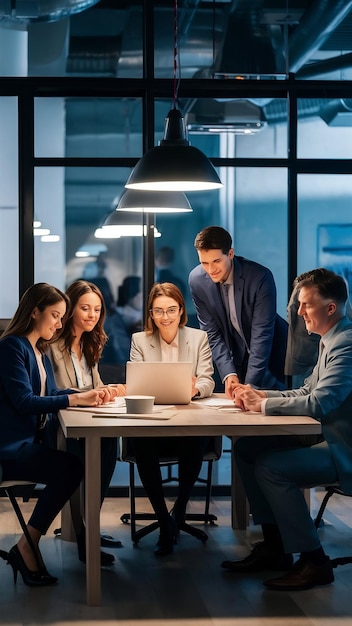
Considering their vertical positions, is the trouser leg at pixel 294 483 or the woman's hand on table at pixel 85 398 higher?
the woman's hand on table at pixel 85 398

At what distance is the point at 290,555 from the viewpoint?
5258 millimetres

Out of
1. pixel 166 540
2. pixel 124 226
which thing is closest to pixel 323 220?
pixel 124 226

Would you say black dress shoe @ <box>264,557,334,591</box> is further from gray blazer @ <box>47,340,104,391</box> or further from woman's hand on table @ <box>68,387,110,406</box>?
gray blazer @ <box>47,340,104,391</box>

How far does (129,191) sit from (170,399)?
5.10 feet

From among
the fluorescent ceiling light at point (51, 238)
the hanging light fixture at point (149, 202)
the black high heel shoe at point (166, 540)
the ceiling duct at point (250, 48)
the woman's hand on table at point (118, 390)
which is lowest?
the black high heel shoe at point (166, 540)

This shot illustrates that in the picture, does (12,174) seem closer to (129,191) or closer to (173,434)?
(129,191)

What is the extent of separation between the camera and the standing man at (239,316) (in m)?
6.16

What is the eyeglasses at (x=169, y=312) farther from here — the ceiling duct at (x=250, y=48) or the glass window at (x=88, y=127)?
the ceiling duct at (x=250, y=48)

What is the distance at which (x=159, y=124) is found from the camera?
23.5ft

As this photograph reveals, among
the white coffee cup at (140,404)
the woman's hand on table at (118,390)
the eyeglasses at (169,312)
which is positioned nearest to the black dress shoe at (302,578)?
the white coffee cup at (140,404)

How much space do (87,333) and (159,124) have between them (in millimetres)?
1906

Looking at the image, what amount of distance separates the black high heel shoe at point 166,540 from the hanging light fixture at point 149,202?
1810 mm

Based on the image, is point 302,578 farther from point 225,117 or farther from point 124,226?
point 225,117

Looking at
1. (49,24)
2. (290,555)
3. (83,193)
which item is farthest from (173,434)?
(49,24)
